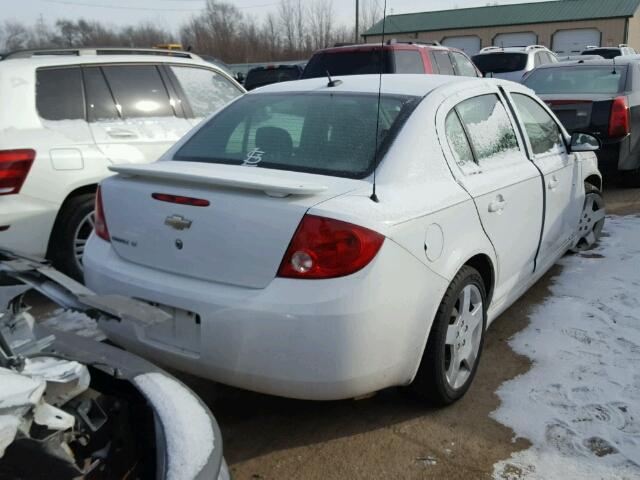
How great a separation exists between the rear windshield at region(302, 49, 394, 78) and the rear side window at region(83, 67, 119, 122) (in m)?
4.23

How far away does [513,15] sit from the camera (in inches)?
1706

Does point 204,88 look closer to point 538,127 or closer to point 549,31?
point 538,127

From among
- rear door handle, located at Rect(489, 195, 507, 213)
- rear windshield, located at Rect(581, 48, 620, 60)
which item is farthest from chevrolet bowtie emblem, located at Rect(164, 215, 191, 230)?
rear windshield, located at Rect(581, 48, 620, 60)

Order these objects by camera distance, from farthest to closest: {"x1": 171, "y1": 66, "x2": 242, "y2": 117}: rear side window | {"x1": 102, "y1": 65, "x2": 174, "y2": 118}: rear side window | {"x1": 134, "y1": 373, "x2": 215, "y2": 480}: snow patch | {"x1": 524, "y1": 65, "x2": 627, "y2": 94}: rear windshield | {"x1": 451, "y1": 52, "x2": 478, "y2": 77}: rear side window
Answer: {"x1": 451, "y1": 52, "x2": 478, "y2": 77}: rear side window → {"x1": 524, "y1": 65, "x2": 627, "y2": 94}: rear windshield → {"x1": 171, "y1": 66, "x2": 242, "y2": 117}: rear side window → {"x1": 102, "y1": 65, "x2": 174, "y2": 118}: rear side window → {"x1": 134, "y1": 373, "x2": 215, "y2": 480}: snow patch

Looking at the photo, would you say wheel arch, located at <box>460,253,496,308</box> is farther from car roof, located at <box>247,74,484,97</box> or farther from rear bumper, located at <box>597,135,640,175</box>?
rear bumper, located at <box>597,135,640,175</box>

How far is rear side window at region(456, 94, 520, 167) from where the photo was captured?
338 cm

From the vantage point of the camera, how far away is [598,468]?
2.59 m

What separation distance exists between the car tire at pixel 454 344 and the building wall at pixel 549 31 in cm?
3898

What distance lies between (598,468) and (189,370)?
177 centimetres

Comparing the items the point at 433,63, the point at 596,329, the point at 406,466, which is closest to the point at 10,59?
the point at 406,466

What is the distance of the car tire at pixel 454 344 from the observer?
9.22 feet

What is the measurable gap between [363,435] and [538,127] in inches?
101

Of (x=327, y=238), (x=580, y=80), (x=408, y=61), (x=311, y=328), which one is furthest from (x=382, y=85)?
(x=580, y=80)

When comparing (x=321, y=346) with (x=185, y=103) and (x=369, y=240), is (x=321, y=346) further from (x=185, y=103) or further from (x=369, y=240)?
(x=185, y=103)
